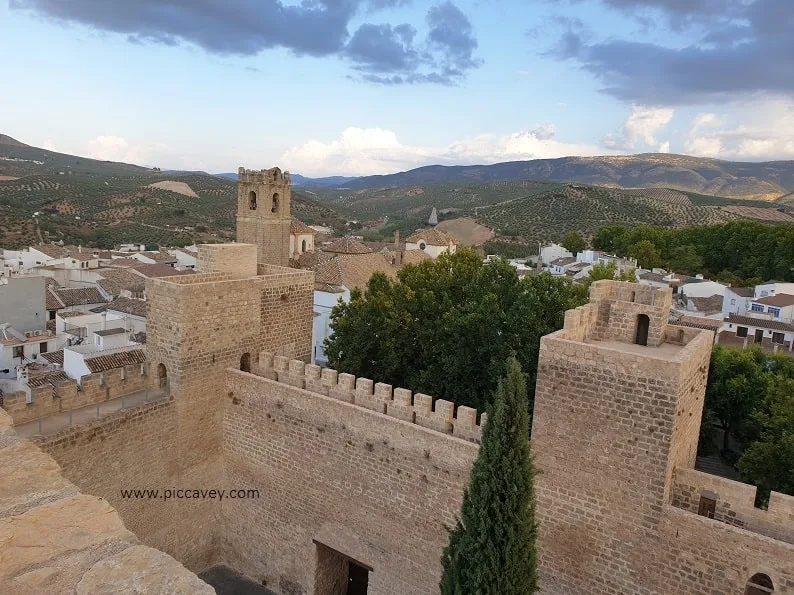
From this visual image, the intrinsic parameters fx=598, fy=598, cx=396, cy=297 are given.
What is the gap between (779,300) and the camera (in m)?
30.0

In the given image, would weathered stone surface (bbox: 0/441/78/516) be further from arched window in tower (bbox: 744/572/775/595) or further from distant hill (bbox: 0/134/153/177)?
distant hill (bbox: 0/134/153/177)

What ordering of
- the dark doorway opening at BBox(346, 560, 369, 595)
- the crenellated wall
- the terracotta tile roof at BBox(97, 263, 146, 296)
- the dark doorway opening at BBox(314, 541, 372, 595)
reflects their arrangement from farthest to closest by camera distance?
the terracotta tile roof at BBox(97, 263, 146, 296), the dark doorway opening at BBox(346, 560, 369, 595), the dark doorway opening at BBox(314, 541, 372, 595), the crenellated wall

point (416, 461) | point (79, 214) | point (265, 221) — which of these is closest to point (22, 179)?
point (79, 214)

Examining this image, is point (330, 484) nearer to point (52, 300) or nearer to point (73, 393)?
point (73, 393)

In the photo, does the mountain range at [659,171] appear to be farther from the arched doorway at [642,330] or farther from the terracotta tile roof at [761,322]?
the arched doorway at [642,330]

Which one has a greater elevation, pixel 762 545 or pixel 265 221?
pixel 265 221

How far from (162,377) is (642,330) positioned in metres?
7.24

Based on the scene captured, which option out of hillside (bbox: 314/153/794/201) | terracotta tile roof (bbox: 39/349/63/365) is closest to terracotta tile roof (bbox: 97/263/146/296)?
terracotta tile roof (bbox: 39/349/63/365)

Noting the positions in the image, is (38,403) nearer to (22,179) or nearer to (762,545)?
(762,545)

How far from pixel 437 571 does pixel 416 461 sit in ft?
4.75

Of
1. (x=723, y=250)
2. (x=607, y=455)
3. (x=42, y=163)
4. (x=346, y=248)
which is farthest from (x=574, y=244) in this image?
(x=42, y=163)

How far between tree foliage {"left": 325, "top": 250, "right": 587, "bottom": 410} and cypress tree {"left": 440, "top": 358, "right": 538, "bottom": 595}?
6.25 meters

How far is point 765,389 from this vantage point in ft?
50.0

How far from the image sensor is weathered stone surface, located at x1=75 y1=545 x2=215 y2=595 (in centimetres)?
186
